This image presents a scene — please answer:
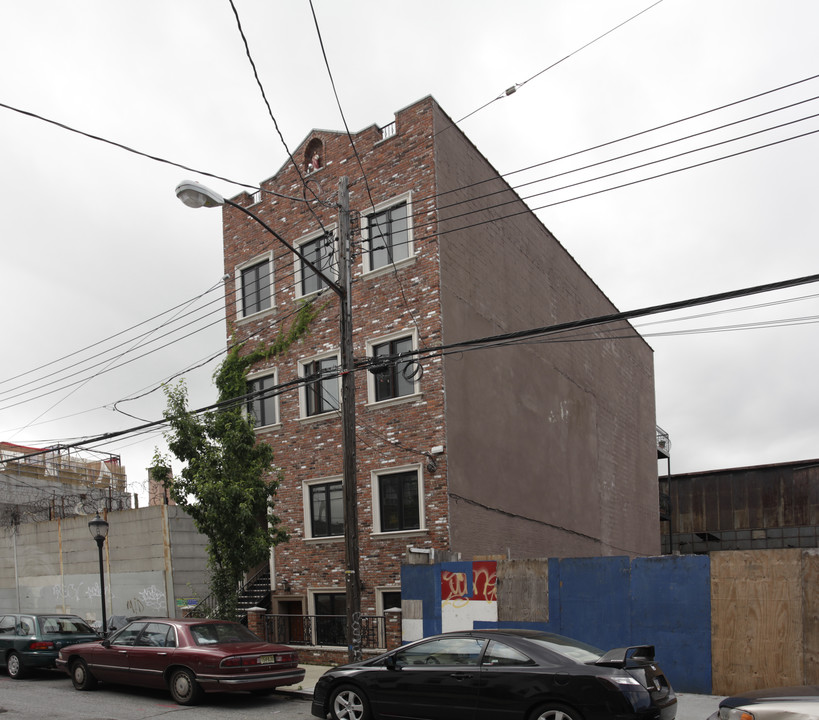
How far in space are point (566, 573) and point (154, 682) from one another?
7200 millimetres

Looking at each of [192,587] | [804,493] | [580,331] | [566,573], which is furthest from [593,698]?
[804,493]

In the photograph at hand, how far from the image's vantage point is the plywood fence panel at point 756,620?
11.7 metres

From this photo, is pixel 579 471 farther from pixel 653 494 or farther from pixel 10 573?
pixel 10 573

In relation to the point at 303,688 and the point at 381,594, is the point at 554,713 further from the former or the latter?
the point at 381,594

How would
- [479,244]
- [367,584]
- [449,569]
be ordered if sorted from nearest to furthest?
1. [449,569]
2. [367,584]
3. [479,244]

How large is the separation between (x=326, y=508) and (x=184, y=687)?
28.9 feet

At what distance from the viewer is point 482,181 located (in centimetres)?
2247

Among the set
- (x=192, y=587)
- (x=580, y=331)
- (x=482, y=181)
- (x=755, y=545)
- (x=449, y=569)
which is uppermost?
(x=482, y=181)

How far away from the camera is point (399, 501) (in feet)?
64.1

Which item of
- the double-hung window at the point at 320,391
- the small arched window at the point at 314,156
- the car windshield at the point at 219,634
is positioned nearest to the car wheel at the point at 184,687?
the car windshield at the point at 219,634

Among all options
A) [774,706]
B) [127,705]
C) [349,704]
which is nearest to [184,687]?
[127,705]

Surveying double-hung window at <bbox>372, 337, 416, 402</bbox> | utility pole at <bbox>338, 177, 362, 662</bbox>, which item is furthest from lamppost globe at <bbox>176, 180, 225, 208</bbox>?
double-hung window at <bbox>372, 337, 416, 402</bbox>

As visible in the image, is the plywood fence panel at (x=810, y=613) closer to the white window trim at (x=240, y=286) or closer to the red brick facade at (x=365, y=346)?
the red brick facade at (x=365, y=346)

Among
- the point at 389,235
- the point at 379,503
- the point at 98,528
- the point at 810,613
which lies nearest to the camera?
the point at 810,613
